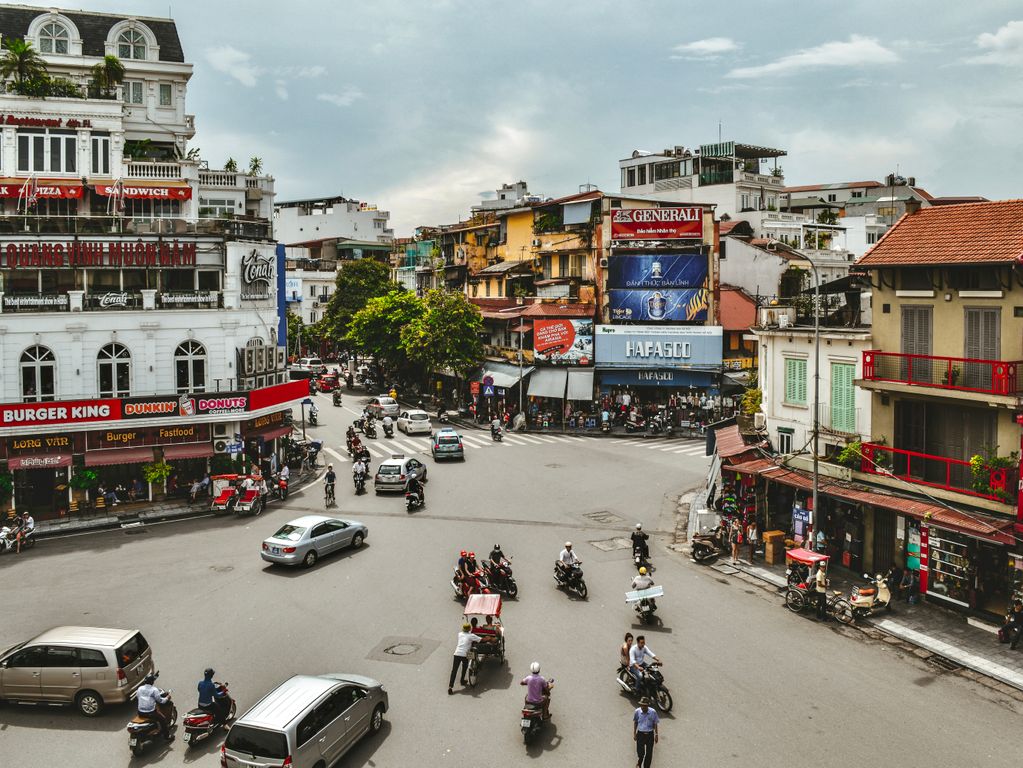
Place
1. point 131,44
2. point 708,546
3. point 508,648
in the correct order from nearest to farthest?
point 508,648 < point 708,546 < point 131,44

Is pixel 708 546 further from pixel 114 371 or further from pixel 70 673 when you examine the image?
pixel 114 371

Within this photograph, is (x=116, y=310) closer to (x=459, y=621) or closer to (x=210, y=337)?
(x=210, y=337)

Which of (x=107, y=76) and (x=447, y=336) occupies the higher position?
(x=107, y=76)

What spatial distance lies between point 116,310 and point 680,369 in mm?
34134

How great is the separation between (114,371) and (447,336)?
90.7ft

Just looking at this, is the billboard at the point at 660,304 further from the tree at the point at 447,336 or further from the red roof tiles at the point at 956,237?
the red roof tiles at the point at 956,237

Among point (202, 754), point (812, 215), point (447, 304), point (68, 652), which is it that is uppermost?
point (812, 215)

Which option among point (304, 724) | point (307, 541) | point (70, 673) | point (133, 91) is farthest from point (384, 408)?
point (304, 724)

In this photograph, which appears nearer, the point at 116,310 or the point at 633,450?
the point at 116,310

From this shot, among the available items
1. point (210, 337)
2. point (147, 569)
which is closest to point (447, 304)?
point (210, 337)

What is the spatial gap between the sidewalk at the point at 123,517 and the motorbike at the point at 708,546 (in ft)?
65.9

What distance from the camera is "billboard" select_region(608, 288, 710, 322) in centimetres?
5400

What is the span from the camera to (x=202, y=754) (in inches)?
576

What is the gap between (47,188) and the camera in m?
36.6
